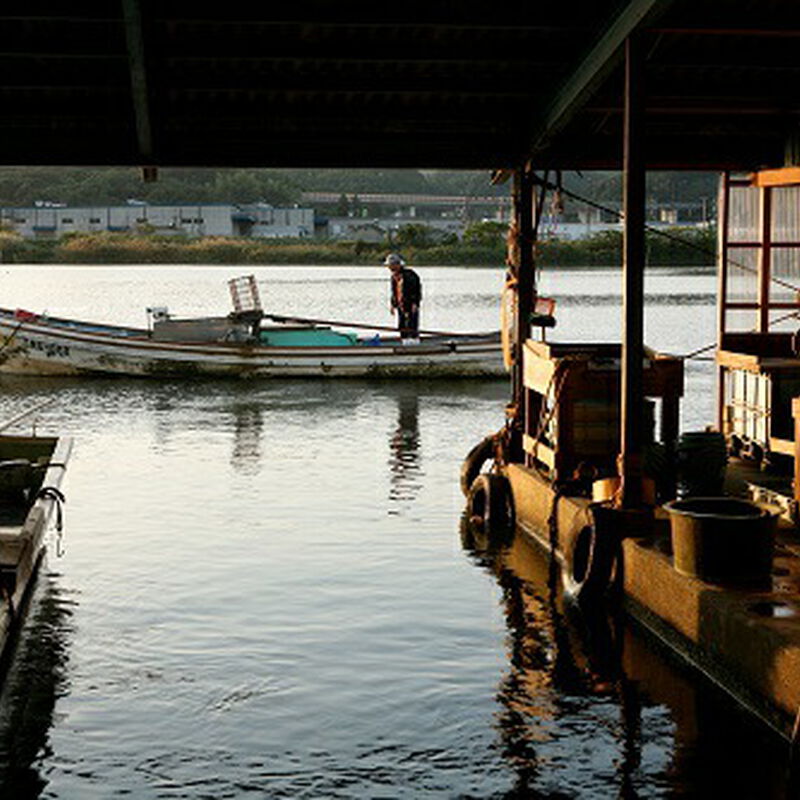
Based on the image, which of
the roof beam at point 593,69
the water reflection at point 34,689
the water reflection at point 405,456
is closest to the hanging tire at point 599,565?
the roof beam at point 593,69

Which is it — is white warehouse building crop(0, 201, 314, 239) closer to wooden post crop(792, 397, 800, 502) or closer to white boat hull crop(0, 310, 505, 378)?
white boat hull crop(0, 310, 505, 378)

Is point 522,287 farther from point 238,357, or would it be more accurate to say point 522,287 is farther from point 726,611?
point 238,357

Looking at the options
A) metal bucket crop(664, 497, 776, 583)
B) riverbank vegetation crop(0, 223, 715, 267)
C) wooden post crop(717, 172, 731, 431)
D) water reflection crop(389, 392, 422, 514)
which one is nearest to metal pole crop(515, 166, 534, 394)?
wooden post crop(717, 172, 731, 431)

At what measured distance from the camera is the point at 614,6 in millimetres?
12516

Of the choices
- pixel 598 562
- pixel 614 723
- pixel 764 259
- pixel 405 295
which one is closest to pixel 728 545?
pixel 614 723

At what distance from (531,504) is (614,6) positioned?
5341 mm

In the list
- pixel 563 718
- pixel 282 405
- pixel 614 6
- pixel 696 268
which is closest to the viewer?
pixel 563 718

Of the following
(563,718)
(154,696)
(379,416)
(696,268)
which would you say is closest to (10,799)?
(154,696)

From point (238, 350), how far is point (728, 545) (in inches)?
1007

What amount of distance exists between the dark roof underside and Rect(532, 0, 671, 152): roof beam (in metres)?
0.03

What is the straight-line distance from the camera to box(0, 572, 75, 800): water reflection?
30.6 ft

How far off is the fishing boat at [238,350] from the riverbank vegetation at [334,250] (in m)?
79.0

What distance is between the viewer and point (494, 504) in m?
16.6

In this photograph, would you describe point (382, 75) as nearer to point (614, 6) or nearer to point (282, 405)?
point (614, 6)
